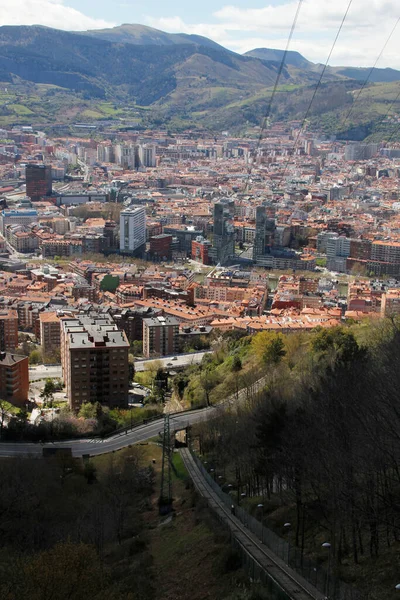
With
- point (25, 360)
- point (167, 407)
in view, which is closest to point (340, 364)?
point (167, 407)

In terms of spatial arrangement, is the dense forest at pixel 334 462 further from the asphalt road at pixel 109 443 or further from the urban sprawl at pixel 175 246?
the urban sprawl at pixel 175 246

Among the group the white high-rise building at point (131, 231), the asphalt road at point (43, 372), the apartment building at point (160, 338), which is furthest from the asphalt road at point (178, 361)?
the white high-rise building at point (131, 231)

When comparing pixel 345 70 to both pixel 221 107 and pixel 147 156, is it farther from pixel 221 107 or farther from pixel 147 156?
pixel 147 156

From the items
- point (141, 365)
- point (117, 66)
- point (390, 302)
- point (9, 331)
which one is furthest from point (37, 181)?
point (117, 66)

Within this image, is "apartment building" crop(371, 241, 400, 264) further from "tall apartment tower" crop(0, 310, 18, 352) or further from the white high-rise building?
"tall apartment tower" crop(0, 310, 18, 352)

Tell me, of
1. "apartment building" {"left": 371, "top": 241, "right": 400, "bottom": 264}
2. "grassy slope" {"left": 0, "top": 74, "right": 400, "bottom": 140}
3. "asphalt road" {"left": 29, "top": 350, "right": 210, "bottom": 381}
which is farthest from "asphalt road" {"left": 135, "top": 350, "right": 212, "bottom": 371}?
"grassy slope" {"left": 0, "top": 74, "right": 400, "bottom": 140}

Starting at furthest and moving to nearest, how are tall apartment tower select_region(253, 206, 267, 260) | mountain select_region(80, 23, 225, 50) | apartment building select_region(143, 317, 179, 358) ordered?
mountain select_region(80, 23, 225, 50) < tall apartment tower select_region(253, 206, 267, 260) < apartment building select_region(143, 317, 179, 358)
